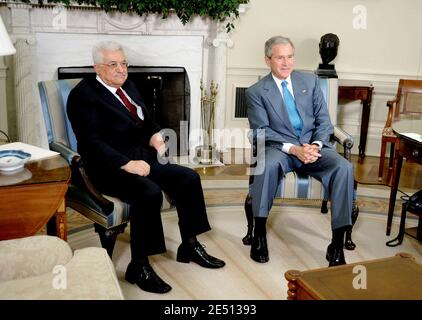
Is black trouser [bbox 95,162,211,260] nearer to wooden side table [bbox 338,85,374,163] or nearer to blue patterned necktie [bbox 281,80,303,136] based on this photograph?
blue patterned necktie [bbox 281,80,303,136]

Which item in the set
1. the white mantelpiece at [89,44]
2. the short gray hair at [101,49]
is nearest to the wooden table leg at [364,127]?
the white mantelpiece at [89,44]

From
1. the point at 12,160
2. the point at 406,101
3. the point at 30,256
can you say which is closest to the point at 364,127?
the point at 406,101

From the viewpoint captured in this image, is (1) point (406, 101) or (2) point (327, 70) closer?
(1) point (406, 101)

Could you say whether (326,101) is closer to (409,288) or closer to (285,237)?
(285,237)

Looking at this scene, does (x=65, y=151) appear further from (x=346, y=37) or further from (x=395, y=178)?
(x=346, y=37)

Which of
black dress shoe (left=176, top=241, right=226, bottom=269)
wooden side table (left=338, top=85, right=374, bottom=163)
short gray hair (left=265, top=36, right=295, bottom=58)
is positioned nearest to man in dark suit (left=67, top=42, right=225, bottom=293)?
black dress shoe (left=176, top=241, right=226, bottom=269)

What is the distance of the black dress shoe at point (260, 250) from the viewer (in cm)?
268

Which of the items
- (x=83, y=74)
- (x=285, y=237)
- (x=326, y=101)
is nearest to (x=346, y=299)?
(x=285, y=237)

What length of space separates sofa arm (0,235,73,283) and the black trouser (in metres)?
0.58

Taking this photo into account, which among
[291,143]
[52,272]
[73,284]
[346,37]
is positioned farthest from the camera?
[346,37]

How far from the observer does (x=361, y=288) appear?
1.77 meters

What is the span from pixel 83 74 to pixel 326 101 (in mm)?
1840

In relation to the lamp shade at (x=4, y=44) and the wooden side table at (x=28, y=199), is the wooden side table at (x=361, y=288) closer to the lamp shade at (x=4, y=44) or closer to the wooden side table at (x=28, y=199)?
the wooden side table at (x=28, y=199)

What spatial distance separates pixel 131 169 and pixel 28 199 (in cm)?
63
